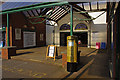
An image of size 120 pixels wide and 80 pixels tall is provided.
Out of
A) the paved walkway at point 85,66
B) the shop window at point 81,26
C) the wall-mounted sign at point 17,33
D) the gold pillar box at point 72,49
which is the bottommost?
the paved walkway at point 85,66

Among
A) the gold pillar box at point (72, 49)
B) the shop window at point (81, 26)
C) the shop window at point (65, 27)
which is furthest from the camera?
the shop window at point (65, 27)

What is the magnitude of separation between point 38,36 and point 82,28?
336 inches

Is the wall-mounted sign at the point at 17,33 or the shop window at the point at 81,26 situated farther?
the shop window at the point at 81,26

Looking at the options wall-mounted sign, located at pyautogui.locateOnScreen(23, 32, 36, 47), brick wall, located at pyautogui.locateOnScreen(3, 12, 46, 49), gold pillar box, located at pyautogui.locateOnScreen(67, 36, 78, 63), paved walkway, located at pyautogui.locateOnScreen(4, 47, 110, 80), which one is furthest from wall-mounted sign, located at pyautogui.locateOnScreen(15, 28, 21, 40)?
gold pillar box, located at pyautogui.locateOnScreen(67, 36, 78, 63)

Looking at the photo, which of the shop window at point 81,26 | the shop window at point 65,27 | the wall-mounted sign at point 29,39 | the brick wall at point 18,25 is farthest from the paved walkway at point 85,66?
the shop window at point 65,27

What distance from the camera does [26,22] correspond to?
16.0 m

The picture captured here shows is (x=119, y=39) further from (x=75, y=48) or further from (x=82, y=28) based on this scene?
(x=82, y=28)

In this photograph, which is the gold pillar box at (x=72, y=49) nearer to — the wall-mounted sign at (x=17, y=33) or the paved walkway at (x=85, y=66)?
the paved walkway at (x=85, y=66)

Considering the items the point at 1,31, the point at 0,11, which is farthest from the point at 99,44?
the point at 1,31

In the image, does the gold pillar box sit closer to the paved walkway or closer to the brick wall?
the paved walkway

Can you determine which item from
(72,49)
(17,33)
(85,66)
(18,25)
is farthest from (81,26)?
(72,49)

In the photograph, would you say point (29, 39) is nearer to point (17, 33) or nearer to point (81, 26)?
point (17, 33)

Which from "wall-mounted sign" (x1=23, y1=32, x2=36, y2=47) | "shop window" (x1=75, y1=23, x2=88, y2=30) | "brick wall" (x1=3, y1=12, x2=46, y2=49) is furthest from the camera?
"shop window" (x1=75, y1=23, x2=88, y2=30)

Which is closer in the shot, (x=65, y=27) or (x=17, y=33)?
(x=17, y=33)
